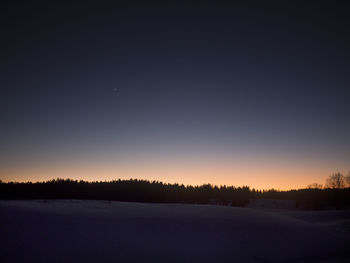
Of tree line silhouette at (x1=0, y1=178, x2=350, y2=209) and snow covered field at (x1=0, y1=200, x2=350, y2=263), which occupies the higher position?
snow covered field at (x1=0, y1=200, x2=350, y2=263)

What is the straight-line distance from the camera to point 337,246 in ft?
14.2

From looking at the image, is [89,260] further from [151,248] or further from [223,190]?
[223,190]

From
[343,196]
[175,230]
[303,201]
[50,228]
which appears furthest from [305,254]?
[303,201]

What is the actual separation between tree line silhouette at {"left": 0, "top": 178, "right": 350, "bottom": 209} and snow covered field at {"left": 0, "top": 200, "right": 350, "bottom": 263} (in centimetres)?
1701

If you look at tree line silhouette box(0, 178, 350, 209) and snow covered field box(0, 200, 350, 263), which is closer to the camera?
snow covered field box(0, 200, 350, 263)

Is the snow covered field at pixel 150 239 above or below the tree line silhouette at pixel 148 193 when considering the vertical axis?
above

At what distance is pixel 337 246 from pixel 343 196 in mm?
25011

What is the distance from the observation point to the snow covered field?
3016 millimetres

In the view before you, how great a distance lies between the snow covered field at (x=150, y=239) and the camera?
3016 mm

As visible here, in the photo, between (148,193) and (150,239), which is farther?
(148,193)

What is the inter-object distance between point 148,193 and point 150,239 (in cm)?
2459

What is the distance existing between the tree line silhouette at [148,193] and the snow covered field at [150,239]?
1701 centimetres

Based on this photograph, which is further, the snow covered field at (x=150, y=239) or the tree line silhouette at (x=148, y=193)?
the tree line silhouette at (x=148, y=193)

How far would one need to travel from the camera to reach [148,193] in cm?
2722
